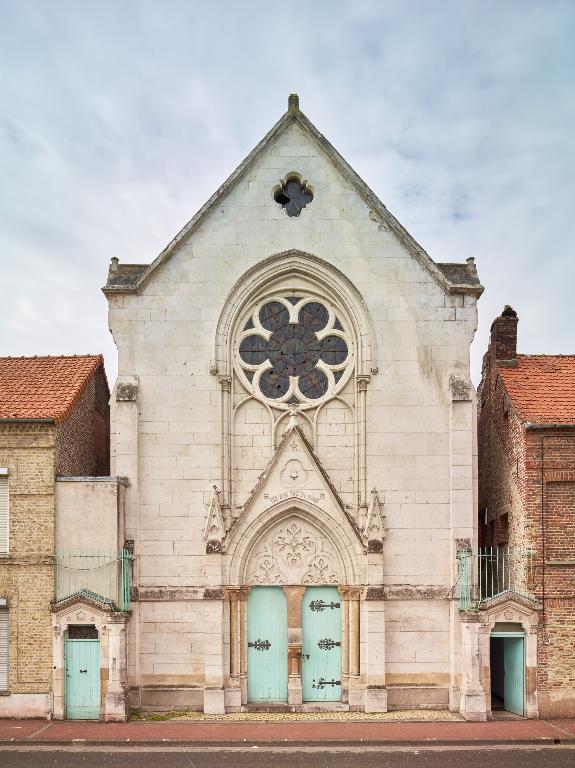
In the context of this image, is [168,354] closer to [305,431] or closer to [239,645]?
[305,431]

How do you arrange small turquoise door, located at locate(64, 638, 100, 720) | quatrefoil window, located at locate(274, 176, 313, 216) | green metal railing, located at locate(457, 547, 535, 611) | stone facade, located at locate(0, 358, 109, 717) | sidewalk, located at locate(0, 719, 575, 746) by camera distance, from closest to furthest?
sidewalk, located at locate(0, 719, 575, 746), small turquoise door, located at locate(64, 638, 100, 720), stone facade, located at locate(0, 358, 109, 717), green metal railing, located at locate(457, 547, 535, 611), quatrefoil window, located at locate(274, 176, 313, 216)

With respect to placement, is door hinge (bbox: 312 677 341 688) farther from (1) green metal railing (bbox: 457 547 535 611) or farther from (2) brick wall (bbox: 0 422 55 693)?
(2) brick wall (bbox: 0 422 55 693)

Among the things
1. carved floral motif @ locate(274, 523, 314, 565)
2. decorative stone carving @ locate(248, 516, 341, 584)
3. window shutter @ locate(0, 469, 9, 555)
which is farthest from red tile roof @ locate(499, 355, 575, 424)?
window shutter @ locate(0, 469, 9, 555)

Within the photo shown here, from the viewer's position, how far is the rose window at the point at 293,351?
2055 centimetres

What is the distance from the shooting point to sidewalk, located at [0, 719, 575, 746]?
56.0 ft

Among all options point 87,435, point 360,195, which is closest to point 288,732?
point 87,435

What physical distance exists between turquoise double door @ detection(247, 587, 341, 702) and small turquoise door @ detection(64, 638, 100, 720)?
353cm

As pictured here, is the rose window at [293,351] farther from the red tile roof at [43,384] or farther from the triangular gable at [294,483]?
the red tile roof at [43,384]

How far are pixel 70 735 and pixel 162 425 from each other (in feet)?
23.1

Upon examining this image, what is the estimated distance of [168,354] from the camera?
20438 mm

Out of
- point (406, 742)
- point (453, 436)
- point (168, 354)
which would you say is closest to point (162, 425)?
point (168, 354)

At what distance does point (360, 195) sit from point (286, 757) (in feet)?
42.2

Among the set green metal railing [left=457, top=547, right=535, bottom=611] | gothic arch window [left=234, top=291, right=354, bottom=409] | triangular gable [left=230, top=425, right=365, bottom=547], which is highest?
gothic arch window [left=234, top=291, right=354, bottom=409]

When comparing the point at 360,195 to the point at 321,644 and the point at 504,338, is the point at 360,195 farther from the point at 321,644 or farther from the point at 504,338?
the point at 321,644
